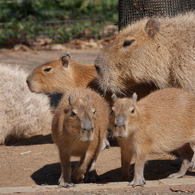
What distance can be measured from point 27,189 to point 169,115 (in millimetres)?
1597

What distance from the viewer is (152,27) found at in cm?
563

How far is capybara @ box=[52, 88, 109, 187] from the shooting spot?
13.8 ft

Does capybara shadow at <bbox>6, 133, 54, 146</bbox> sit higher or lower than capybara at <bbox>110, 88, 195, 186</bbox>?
lower

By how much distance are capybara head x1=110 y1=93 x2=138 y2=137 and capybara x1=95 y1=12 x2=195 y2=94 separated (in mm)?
1358

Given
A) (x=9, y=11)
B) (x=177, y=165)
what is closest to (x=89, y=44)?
(x=9, y=11)

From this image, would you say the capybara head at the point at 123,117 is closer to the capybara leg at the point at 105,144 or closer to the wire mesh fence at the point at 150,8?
the capybara leg at the point at 105,144

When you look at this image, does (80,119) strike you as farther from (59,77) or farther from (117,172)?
(59,77)

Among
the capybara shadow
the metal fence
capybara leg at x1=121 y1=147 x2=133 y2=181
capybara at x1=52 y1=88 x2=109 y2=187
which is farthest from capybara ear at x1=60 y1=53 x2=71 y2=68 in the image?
the metal fence

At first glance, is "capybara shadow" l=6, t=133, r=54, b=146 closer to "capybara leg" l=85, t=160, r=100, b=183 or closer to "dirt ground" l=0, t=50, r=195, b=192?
"dirt ground" l=0, t=50, r=195, b=192

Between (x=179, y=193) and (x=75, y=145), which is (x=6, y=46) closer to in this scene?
(x=75, y=145)

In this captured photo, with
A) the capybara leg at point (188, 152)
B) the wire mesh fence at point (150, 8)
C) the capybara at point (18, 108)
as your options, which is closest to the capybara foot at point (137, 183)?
the capybara leg at point (188, 152)

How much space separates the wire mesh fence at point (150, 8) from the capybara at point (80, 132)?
2347mm

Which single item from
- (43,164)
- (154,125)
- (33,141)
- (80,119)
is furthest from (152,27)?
(33,141)

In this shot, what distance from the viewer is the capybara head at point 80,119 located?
13.4 feet
